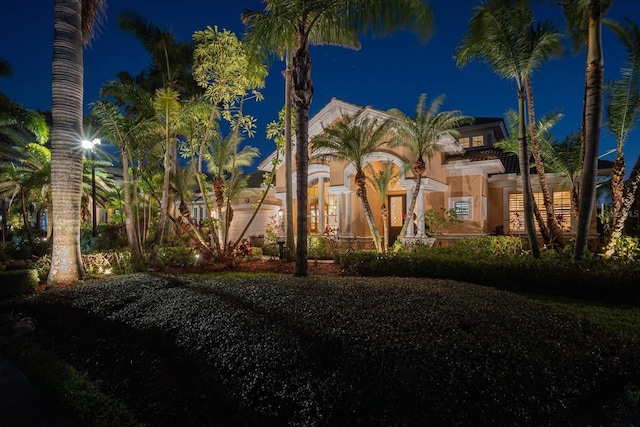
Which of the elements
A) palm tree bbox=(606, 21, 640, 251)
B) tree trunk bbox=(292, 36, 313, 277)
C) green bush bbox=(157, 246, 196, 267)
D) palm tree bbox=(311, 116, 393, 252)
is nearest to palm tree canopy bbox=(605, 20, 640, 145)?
palm tree bbox=(606, 21, 640, 251)

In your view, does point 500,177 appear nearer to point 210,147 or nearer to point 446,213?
point 446,213

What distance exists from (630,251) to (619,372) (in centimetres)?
755

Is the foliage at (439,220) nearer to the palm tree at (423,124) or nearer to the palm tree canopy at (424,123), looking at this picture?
the palm tree at (423,124)

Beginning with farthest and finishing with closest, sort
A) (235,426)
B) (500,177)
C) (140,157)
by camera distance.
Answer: (500,177) < (140,157) < (235,426)

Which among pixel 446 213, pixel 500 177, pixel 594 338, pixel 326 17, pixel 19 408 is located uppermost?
pixel 326 17

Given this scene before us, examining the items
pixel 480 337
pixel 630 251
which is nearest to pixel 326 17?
pixel 480 337

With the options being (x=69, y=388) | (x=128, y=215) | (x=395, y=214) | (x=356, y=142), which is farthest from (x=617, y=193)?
(x=128, y=215)

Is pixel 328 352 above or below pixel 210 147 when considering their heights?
below

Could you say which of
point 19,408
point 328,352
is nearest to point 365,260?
point 328,352

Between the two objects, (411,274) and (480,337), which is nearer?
(480,337)

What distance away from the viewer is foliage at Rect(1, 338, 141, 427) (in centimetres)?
341

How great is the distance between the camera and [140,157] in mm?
12641

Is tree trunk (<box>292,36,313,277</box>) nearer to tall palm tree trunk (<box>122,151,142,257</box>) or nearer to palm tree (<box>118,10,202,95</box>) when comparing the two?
tall palm tree trunk (<box>122,151,142,257</box>)

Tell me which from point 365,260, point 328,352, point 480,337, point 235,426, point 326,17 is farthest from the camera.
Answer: point 365,260
